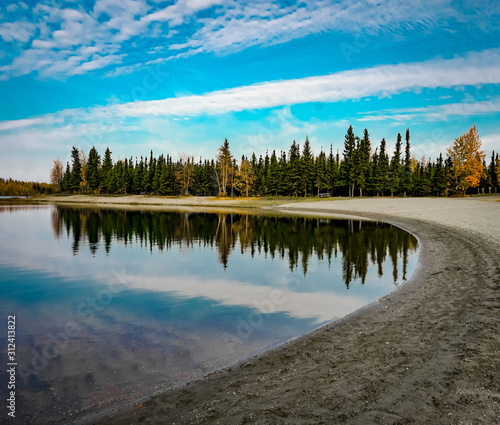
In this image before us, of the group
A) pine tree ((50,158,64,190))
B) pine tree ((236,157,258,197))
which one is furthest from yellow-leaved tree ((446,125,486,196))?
pine tree ((50,158,64,190))

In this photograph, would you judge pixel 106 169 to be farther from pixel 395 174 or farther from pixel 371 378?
pixel 371 378

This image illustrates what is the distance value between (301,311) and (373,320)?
2001 mm

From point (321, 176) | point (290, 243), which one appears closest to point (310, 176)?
point (321, 176)

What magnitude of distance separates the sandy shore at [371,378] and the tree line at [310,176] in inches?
3007

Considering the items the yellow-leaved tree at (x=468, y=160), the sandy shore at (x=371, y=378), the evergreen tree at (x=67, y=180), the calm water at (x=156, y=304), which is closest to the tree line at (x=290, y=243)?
the calm water at (x=156, y=304)

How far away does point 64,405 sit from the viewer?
16.8 ft

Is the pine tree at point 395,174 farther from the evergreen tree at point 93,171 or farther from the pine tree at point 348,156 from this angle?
the evergreen tree at point 93,171

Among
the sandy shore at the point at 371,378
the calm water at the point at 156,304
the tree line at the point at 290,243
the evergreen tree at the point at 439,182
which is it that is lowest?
the calm water at the point at 156,304

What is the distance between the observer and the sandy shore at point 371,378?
444cm

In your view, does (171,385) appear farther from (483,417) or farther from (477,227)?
(477,227)

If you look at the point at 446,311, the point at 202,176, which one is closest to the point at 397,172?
the point at 202,176

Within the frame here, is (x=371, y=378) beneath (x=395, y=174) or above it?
beneath

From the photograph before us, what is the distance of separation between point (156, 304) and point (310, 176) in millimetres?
91022

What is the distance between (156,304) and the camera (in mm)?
10297
